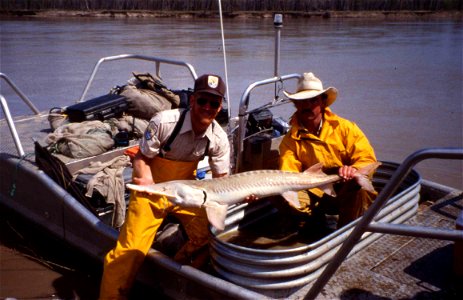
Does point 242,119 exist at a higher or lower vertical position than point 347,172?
higher

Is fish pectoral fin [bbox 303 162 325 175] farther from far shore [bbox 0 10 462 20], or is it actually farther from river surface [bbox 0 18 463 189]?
far shore [bbox 0 10 462 20]

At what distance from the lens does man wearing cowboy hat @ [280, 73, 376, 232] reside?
14.1ft

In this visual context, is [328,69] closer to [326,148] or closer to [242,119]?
[242,119]

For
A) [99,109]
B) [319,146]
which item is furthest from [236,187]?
[99,109]

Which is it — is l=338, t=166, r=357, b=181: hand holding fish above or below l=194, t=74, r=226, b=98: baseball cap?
below

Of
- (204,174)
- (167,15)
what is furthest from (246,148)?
(167,15)

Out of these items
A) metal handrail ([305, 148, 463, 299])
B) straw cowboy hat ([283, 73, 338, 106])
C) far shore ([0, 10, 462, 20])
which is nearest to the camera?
metal handrail ([305, 148, 463, 299])

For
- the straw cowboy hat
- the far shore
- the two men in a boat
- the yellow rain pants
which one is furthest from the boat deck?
the far shore

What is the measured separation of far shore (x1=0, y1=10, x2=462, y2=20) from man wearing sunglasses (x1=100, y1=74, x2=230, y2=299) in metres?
46.2

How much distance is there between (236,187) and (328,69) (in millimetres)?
15368

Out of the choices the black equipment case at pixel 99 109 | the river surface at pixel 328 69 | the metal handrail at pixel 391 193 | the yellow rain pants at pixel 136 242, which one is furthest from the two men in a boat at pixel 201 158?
the river surface at pixel 328 69

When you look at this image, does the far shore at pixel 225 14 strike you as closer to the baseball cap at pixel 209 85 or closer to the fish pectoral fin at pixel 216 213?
the baseball cap at pixel 209 85

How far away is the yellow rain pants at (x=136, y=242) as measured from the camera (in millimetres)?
3814

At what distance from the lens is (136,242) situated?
3.84 m
